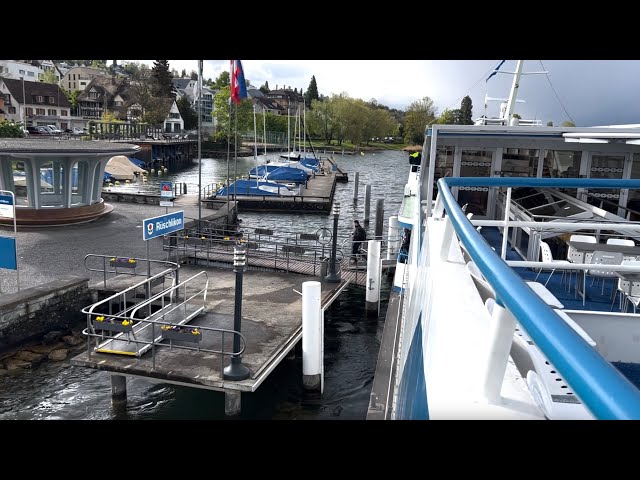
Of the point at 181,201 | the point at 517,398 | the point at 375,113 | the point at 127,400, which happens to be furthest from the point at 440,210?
the point at 375,113

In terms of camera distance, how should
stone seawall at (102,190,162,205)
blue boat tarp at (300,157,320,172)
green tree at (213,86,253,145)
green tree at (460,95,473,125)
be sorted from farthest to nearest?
green tree at (460,95,473,125) < green tree at (213,86,253,145) < blue boat tarp at (300,157,320,172) < stone seawall at (102,190,162,205)

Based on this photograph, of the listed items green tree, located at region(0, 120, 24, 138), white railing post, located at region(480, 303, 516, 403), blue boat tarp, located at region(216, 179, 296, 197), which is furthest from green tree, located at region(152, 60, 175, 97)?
white railing post, located at region(480, 303, 516, 403)

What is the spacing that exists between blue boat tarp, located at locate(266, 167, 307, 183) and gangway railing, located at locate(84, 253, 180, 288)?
26517 millimetres

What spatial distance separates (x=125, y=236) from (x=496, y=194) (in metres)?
12.4

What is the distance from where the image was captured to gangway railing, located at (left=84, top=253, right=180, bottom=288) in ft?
43.5

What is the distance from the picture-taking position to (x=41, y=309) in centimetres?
1220

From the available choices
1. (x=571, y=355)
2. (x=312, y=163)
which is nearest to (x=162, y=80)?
(x=312, y=163)

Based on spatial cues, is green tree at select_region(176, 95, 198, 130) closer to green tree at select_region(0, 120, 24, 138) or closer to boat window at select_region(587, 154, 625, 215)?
green tree at select_region(0, 120, 24, 138)

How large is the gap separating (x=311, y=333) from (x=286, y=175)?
109 ft

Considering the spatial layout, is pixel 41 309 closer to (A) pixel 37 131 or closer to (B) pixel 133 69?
(A) pixel 37 131

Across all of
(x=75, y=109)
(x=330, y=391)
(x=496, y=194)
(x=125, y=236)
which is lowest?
(x=330, y=391)
